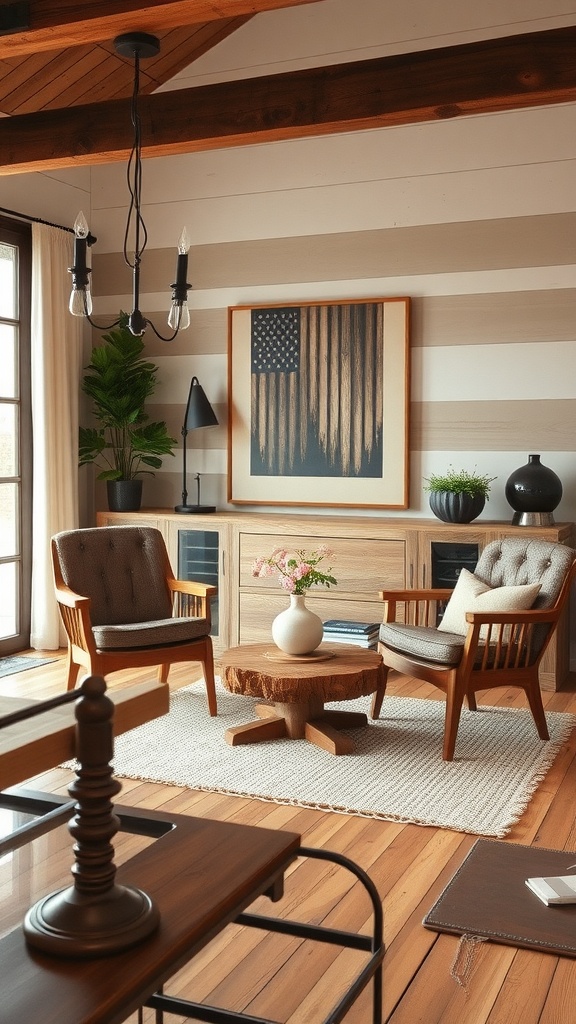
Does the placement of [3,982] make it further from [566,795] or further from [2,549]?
[2,549]

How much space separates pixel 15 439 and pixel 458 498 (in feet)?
8.72

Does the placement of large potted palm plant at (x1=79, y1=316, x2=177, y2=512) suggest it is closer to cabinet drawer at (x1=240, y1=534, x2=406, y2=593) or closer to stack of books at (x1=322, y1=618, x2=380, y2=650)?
cabinet drawer at (x1=240, y1=534, x2=406, y2=593)

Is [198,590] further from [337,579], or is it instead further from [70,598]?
[337,579]

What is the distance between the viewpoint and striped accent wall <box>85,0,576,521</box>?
5.52 metres

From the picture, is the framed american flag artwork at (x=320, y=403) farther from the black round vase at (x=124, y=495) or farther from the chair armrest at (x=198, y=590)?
the chair armrest at (x=198, y=590)

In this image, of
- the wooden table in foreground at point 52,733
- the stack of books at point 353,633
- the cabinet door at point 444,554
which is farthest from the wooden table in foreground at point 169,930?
the cabinet door at point 444,554

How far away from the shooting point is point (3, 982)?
1.12 metres

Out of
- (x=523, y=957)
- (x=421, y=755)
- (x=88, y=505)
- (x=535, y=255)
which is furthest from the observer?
(x=88, y=505)

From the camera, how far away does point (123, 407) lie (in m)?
6.23

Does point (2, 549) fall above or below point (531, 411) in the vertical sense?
below

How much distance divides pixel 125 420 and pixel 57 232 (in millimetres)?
1207

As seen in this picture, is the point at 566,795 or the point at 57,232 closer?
the point at 566,795

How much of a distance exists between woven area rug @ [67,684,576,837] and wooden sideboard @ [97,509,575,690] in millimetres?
899

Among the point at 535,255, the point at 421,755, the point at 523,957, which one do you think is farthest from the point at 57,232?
the point at 523,957
